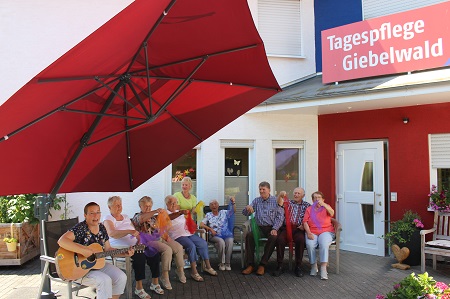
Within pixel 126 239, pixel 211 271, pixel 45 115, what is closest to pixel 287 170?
pixel 211 271

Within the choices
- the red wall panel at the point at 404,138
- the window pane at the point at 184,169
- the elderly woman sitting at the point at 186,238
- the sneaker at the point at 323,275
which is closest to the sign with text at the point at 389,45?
the red wall panel at the point at 404,138

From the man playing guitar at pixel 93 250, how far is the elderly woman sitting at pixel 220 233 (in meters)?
2.41

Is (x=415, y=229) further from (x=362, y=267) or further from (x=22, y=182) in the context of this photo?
(x=22, y=182)

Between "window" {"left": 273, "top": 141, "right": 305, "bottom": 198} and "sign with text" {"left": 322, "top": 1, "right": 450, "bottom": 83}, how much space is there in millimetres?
1648

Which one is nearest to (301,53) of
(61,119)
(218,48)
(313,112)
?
(313,112)

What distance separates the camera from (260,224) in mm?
7191

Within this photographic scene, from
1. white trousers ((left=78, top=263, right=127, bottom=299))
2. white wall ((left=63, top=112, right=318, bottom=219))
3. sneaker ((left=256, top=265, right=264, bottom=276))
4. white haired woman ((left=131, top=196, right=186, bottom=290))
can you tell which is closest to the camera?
white trousers ((left=78, top=263, right=127, bottom=299))

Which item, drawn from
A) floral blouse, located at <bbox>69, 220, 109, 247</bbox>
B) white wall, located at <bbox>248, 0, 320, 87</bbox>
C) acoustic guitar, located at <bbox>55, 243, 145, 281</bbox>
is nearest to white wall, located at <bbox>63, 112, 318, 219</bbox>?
white wall, located at <bbox>248, 0, 320, 87</bbox>

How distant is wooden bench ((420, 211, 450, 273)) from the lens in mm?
6602

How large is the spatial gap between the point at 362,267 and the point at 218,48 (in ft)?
16.3

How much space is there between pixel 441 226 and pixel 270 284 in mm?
3213

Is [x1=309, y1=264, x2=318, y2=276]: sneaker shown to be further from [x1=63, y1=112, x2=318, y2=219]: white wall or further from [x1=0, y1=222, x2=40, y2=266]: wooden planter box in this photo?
[x1=0, y1=222, x2=40, y2=266]: wooden planter box

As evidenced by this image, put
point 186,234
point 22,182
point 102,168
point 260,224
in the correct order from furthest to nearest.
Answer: point 260,224 < point 186,234 < point 102,168 < point 22,182

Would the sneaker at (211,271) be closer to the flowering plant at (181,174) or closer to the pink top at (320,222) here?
the pink top at (320,222)
